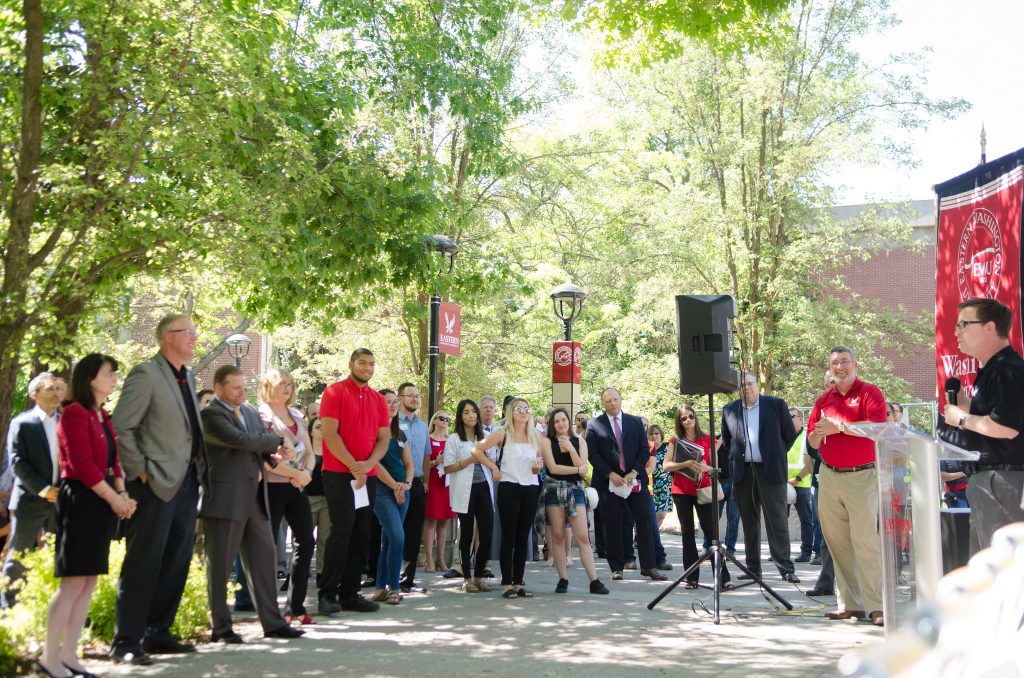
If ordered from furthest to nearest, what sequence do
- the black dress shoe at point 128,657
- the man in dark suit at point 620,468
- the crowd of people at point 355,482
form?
1. the man in dark suit at point 620,468
2. the black dress shoe at point 128,657
3. the crowd of people at point 355,482

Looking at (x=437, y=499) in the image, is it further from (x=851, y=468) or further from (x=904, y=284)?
(x=904, y=284)

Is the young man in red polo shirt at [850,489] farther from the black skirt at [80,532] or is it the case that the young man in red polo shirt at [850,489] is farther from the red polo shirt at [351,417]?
the black skirt at [80,532]

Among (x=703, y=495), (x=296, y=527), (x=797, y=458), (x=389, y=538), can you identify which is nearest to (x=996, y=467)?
(x=296, y=527)

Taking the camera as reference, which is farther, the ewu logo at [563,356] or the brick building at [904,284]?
the brick building at [904,284]

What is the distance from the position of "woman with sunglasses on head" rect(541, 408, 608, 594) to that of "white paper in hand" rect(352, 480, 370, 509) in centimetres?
222

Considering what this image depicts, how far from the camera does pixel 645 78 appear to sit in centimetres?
2869

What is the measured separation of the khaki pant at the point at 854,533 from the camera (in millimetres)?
8227

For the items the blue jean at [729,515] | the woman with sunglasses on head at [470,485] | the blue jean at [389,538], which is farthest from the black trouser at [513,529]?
the blue jean at [729,515]

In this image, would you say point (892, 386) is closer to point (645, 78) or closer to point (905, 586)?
point (645, 78)

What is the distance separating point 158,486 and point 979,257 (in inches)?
230

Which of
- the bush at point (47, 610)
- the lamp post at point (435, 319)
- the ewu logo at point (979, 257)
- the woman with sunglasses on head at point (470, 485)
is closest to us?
the bush at point (47, 610)

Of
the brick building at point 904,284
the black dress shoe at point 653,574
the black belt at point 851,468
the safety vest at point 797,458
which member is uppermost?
the brick building at point 904,284

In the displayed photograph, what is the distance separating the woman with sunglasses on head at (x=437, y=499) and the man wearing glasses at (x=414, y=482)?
14.2 inches

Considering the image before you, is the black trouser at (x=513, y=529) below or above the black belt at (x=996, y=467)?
below
